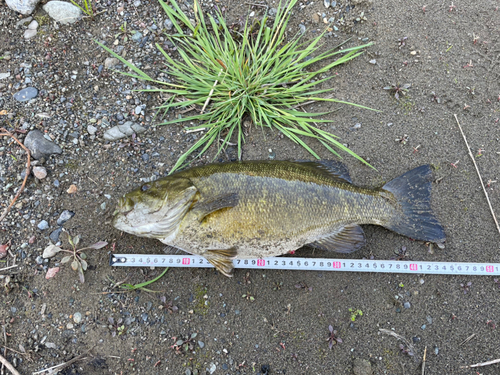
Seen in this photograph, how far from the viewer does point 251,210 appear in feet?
9.59

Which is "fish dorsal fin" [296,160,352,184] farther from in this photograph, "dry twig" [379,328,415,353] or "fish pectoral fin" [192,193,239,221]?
"dry twig" [379,328,415,353]

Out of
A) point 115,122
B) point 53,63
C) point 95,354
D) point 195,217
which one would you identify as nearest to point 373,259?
point 195,217

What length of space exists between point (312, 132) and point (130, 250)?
8.47ft

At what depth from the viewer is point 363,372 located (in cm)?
324

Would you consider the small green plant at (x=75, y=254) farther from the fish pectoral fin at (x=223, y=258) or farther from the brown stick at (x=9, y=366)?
the fish pectoral fin at (x=223, y=258)

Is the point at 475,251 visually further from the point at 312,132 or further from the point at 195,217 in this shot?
the point at 195,217

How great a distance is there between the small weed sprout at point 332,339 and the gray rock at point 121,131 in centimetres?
322

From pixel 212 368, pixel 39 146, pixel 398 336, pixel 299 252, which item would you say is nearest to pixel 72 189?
pixel 39 146

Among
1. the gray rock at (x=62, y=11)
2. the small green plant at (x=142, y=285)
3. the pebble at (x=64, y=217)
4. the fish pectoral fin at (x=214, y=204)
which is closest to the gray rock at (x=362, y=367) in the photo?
the fish pectoral fin at (x=214, y=204)

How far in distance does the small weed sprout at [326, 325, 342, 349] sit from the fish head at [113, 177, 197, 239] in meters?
2.06

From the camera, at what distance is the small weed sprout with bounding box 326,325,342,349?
3.31 m

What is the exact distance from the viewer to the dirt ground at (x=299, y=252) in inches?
130

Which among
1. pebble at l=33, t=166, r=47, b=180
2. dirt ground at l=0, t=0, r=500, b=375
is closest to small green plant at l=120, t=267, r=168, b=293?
dirt ground at l=0, t=0, r=500, b=375

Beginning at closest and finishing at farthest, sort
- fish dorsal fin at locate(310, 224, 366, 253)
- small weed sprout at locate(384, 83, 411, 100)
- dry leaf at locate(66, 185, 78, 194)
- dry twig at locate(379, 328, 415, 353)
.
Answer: fish dorsal fin at locate(310, 224, 366, 253) < dry twig at locate(379, 328, 415, 353) < dry leaf at locate(66, 185, 78, 194) < small weed sprout at locate(384, 83, 411, 100)
